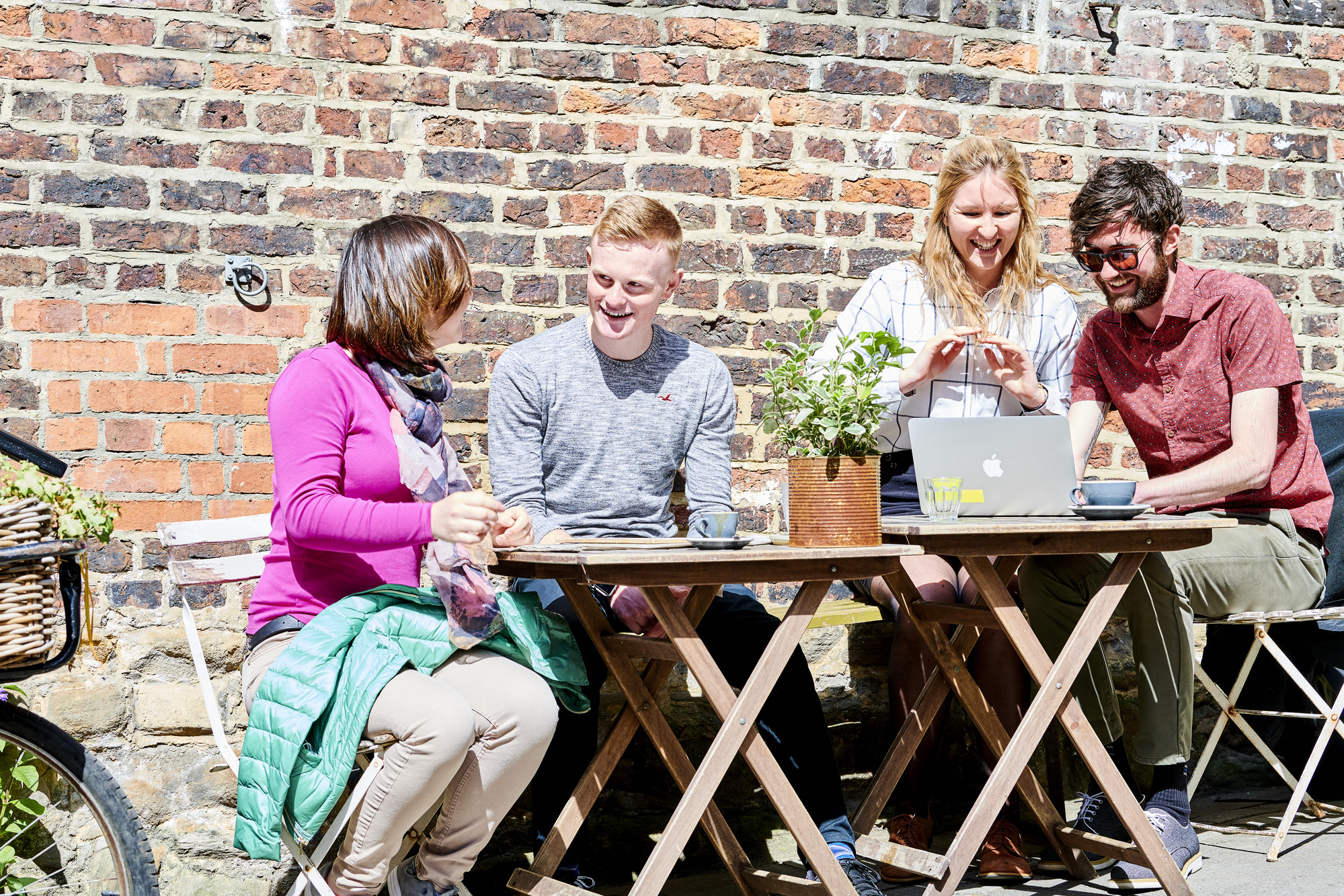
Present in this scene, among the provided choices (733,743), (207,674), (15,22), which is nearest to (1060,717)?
(733,743)

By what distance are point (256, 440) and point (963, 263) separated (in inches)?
73.7

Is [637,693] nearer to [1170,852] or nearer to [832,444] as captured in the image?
[832,444]

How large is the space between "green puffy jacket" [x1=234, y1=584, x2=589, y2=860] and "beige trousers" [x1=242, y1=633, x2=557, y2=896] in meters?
0.05

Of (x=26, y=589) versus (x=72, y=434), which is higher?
(x=72, y=434)

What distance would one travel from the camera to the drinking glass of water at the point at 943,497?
2.44 meters

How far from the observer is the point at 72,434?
2902 millimetres

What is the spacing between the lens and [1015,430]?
97.0 inches

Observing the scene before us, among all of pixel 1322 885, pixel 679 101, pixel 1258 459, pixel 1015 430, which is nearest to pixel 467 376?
pixel 679 101

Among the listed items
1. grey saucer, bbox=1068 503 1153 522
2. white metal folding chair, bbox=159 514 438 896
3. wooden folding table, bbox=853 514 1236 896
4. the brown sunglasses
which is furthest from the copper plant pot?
the brown sunglasses

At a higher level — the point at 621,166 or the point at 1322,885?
the point at 621,166

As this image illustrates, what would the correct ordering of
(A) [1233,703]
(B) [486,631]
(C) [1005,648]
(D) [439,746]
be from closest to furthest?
(D) [439,746], (B) [486,631], (C) [1005,648], (A) [1233,703]

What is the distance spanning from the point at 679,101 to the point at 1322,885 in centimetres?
245

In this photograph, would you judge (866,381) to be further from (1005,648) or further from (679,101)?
(679,101)

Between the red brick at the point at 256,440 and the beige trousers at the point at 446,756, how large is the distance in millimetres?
872
